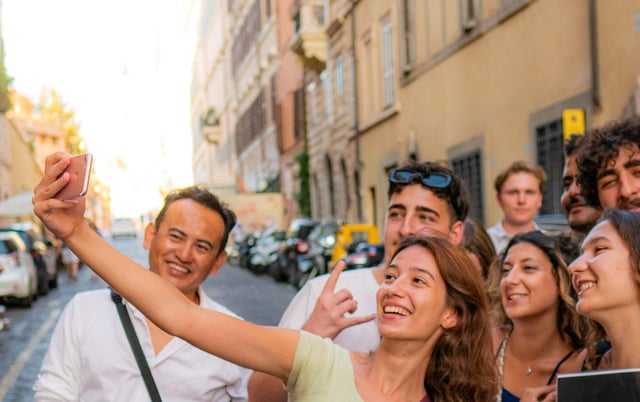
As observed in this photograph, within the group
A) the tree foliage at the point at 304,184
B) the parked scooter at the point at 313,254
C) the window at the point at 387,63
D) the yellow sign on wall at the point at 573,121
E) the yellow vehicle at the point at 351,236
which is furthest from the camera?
the tree foliage at the point at 304,184

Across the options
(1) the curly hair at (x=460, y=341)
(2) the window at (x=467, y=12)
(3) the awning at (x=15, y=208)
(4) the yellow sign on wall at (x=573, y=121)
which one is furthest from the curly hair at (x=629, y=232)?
(3) the awning at (x=15, y=208)

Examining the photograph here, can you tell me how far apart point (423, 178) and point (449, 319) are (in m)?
1.08

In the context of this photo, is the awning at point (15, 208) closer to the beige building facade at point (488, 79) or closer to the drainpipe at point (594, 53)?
the beige building facade at point (488, 79)

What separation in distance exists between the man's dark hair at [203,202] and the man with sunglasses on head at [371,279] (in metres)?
0.64

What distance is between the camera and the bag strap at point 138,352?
3830mm

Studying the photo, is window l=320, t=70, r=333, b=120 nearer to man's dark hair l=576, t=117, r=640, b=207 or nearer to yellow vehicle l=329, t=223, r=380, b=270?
yellow vehicle l=329, t=223, r=380, b=270

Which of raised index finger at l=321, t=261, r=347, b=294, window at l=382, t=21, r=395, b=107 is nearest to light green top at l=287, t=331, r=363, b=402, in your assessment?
raised index finger at l=321, t=261, r=347, b=294

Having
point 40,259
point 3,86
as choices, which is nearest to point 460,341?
point 40,259

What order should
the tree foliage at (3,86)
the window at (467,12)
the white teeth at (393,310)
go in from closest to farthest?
the white teeth at (393,310), the window at (467,12), the tree foliage at (3,86)

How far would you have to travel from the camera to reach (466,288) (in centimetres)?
336

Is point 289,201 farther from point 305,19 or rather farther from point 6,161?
point 6,161

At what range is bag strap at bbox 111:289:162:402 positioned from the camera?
3830 millimetres

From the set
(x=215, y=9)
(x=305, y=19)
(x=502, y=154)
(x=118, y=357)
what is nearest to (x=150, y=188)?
(x=215, y=9)

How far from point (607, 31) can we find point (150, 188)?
437ft
